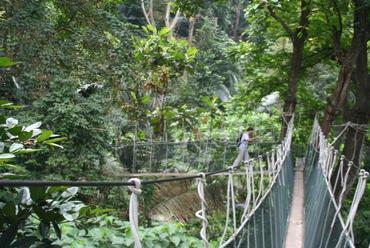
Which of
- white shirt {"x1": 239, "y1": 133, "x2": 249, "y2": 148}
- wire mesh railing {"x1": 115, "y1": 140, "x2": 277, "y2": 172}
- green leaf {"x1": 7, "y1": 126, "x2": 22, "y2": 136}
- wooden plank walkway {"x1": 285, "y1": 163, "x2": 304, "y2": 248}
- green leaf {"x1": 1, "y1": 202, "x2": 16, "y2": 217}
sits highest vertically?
green leaf {"x1": 7, "y1": 126, "x2": 22, "y2": 136}

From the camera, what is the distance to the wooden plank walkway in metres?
4.54

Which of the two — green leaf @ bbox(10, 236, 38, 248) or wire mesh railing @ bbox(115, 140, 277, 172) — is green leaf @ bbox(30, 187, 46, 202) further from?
wire mesh railing @ bbox(115, 140, 277, 172)

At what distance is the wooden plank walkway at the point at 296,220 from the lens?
454 cm

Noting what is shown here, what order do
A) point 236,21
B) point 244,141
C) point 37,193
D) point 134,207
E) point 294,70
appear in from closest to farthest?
1. point 134,207
2. point 37,193
3. point 244,141
4. point 294,70
5. point 236,21

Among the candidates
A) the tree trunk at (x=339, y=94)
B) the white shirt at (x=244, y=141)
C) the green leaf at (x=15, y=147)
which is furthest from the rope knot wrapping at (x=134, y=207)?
the tree trunk at (x=339, y=94)

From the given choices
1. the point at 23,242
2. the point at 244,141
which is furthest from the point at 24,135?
the point at 244,141

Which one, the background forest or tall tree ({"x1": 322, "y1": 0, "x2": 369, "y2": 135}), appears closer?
the background forest

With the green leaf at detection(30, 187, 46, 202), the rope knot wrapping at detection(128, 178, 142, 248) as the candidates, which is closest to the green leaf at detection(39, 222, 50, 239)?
the green leaf at detection(30, 187, 46, 202)

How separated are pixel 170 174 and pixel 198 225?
1852mm

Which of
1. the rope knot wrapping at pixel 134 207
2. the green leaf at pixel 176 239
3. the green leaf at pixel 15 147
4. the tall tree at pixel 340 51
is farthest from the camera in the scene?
the tall tree at pixel 340 51

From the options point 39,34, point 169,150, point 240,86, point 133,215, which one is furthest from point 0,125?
point 240,86

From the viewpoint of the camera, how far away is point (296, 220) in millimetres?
5371

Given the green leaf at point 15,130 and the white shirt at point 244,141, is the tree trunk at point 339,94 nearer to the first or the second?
the white shirt at point 244,141

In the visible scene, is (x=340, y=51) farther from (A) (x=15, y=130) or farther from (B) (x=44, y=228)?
(B) (x=44, y=228)
